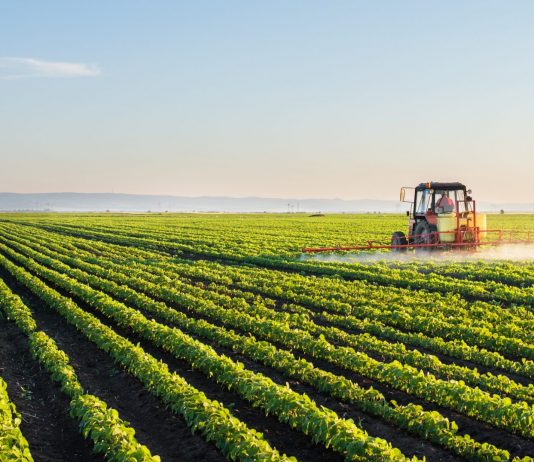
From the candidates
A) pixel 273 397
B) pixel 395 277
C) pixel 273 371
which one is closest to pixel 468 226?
pixel 395 277

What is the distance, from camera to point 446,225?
2388cm

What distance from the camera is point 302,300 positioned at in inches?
630

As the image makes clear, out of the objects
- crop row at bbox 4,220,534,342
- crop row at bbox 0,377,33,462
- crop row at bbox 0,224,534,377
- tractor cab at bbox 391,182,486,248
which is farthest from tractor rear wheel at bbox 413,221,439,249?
crop row at bbox 0,377,33,462

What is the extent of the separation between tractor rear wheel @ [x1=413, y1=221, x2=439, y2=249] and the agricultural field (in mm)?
4854

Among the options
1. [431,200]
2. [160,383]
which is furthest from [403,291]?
[160,383]

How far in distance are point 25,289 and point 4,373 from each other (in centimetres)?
939

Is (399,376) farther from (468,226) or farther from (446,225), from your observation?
(468,226)

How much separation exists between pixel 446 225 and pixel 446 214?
444 mm

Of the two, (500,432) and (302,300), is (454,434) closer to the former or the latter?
(500,432)

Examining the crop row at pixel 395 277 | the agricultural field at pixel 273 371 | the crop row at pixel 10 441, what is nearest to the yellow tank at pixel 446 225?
the crop row at pixel 395 277

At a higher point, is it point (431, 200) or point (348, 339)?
point (431, 200)

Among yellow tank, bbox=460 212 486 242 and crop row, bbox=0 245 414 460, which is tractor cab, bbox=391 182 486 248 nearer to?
yellow tank, bbox=460 212 486 242

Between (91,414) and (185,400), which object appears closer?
(91,414)

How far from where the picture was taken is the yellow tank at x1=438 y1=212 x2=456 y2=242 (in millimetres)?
23797
